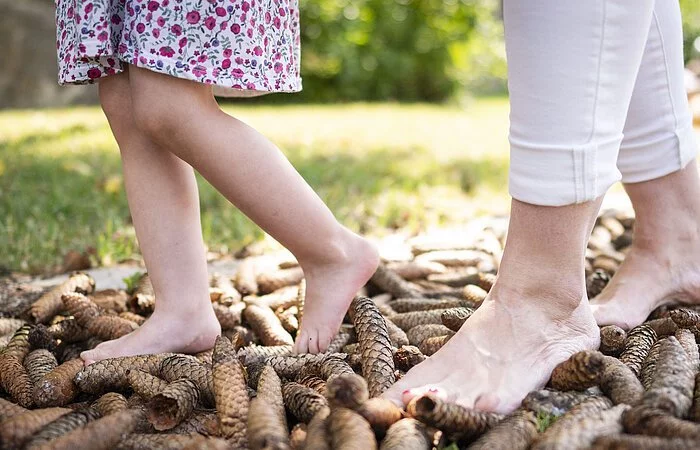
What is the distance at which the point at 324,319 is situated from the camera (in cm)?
170

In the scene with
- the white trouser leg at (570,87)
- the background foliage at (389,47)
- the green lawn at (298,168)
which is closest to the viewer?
the white trouser leg at (570,87)

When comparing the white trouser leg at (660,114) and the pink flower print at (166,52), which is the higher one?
the pink flower print at (166,52)

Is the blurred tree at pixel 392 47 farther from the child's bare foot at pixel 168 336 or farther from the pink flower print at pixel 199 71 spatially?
the pink flower print at pixel 199 71

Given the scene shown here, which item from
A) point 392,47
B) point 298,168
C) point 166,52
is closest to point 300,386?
point 166,52

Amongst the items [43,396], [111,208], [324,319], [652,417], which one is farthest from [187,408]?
[111,208]

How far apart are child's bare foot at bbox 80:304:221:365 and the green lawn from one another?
96 centimetres

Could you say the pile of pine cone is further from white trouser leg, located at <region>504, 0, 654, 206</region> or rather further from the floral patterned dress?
the floral patterned dress

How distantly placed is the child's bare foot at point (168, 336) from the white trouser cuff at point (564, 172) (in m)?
0.78

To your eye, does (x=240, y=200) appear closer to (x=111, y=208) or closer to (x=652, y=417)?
(x=652, y=417)

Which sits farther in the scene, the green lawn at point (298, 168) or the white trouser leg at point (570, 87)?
the green lawn at point (298, 168)

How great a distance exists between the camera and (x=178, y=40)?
151 cm

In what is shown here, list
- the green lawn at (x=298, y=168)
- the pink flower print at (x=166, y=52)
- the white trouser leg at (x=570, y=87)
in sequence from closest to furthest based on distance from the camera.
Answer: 1. the white trouser leg at (x=570, y=87)
2. the pink flower print at (x=166, y=52)
3. the green lawn at (x=298, y=168)

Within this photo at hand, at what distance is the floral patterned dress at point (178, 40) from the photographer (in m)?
1.50

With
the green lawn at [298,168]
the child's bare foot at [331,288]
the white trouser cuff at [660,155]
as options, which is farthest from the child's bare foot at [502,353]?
the green lawn at [298,168]
